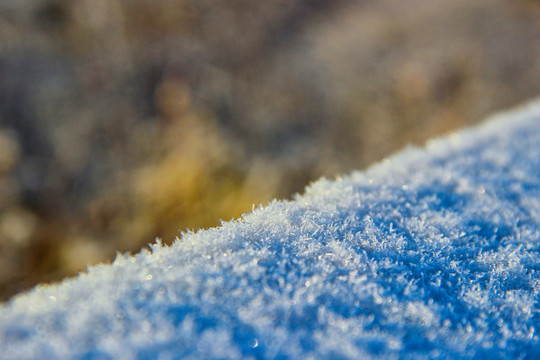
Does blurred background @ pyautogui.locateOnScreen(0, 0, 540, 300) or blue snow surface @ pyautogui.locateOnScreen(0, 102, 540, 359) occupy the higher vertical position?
blurred background @ pyautogui.locateOnScreen(0, 0, 540, 300)

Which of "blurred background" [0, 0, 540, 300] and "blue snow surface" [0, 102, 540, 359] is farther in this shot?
"blurred background" [0, 0, 540, 300]

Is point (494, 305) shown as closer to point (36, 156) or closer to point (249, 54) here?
point (36, 156)

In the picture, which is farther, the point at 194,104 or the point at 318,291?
the point at 194,104

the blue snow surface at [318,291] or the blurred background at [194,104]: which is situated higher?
the blurred background at [194,104]

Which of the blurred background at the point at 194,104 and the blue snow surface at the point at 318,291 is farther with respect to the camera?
the blurred background at the point at 194,104

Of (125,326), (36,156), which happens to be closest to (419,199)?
(125,326)

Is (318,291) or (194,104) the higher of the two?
(194,104)
